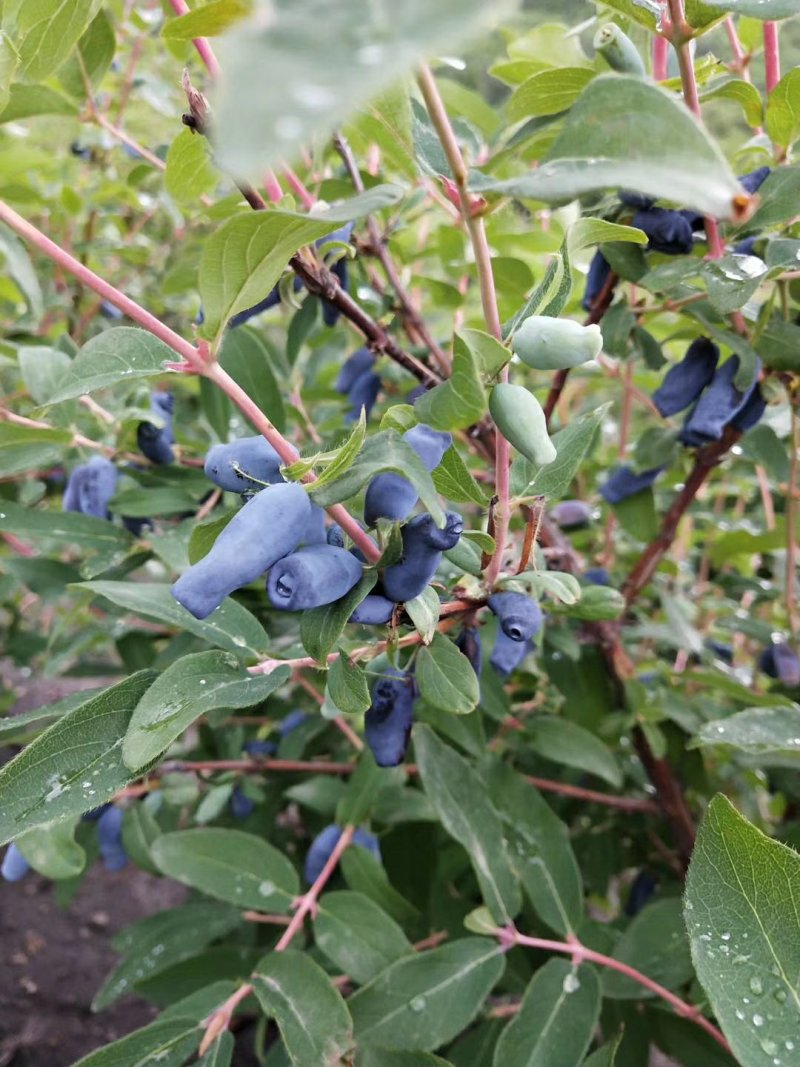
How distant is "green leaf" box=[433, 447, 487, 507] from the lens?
58cm

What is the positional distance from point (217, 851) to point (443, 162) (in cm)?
79

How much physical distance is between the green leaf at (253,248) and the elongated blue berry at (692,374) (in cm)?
53

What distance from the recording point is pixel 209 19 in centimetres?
51

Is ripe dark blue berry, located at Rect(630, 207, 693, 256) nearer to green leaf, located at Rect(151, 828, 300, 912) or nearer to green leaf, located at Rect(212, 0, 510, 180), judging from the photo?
green leaf, located at Rect(212, 0, 510, 180)

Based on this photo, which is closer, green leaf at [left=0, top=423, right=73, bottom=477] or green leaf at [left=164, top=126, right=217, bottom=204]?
green leaf at [left=164, top=126, right=217, bottom=204]

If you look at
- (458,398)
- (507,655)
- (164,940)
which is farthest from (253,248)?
(164,940)

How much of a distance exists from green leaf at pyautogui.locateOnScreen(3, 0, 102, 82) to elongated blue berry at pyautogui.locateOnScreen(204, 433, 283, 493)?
1.03 feet

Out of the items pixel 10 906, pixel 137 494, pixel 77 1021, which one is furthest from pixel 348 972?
pixel 10 906

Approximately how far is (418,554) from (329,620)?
8 centimetres

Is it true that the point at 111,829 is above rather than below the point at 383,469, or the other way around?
below

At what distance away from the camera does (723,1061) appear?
3.21 ft

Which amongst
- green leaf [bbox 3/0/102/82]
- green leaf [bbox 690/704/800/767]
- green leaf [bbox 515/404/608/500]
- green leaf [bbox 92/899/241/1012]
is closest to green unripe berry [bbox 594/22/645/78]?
green leaf [bbox 515/404/608/500]

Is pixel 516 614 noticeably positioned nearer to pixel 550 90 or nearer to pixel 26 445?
pixel 550 90

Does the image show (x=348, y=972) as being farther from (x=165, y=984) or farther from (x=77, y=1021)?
(x=77, y=1021)
